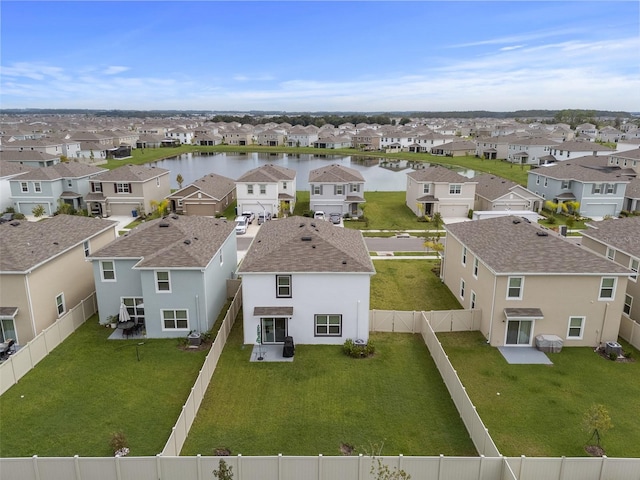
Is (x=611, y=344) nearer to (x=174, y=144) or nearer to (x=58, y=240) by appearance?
(x=58, y=240)

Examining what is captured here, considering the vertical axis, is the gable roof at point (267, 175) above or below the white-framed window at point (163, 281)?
above

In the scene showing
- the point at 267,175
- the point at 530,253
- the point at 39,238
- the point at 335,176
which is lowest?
the point at 530,253

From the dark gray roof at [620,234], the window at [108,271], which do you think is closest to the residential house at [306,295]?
the window at [108,271]

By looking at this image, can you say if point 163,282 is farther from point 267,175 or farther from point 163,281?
point 267,175

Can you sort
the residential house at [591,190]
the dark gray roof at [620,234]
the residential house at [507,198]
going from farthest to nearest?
the residential house at [591,190], the residential house at [507,198], the dark gray roof at [620,234]

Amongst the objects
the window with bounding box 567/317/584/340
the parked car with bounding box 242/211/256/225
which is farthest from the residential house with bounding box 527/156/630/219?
the parked car with bounding box 242/211/256/225

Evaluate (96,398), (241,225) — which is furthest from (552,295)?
(241,225)

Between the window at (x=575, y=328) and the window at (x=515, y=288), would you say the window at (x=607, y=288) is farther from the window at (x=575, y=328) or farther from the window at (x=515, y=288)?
the window at (x=515, y=288)
